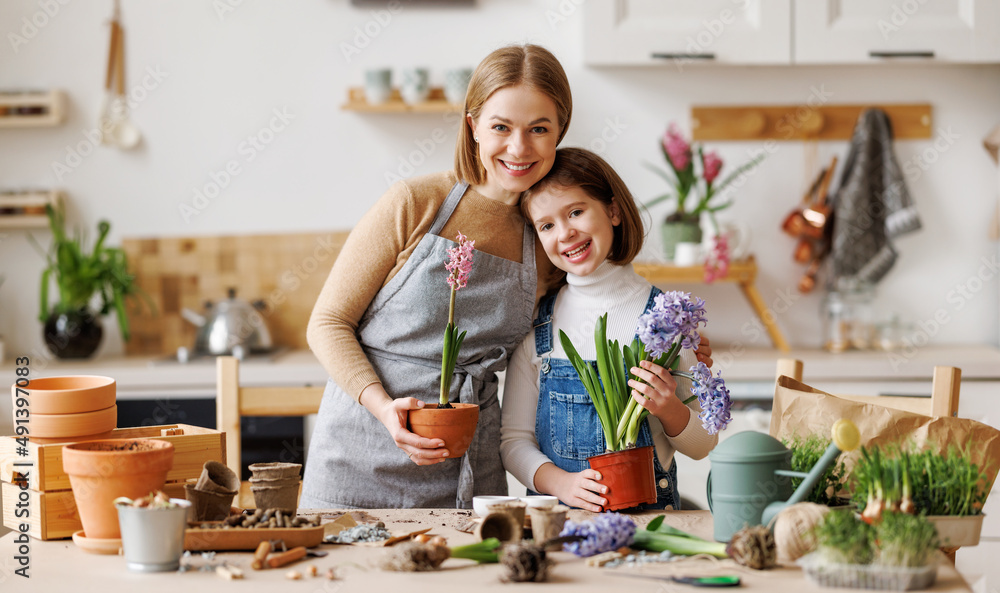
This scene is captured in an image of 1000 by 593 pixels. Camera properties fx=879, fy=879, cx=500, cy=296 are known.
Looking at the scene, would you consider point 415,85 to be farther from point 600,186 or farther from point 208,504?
point 208,504

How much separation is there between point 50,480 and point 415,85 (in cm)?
215

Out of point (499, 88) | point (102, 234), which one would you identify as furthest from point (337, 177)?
point (499, 88)

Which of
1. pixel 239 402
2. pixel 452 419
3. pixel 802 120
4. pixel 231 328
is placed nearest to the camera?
pixel 452 419

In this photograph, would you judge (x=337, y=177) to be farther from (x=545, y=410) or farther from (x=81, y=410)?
(x=81, y=410)

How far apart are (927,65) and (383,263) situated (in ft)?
8.11

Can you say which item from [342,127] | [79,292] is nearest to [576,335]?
[342,127]

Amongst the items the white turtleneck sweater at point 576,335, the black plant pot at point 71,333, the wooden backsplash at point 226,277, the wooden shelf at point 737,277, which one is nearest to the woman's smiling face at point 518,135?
the white turtleneck sweater at point 576,335

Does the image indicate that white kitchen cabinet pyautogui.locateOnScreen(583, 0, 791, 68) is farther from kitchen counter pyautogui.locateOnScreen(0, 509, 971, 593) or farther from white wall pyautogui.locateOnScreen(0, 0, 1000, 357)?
kitchen counter pyautogui.locateOnScreen(0, 509, 971, 593)

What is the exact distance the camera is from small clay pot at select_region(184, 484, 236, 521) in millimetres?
1156

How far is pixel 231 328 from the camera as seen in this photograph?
296 centimetres

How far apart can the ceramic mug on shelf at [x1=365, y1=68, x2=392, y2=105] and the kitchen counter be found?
7.19ft

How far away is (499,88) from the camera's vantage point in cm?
150

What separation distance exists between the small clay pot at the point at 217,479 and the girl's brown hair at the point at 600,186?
0.71 meters

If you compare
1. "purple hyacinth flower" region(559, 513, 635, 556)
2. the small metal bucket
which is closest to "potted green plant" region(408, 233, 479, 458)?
"purple hyacinth flower" region(559, 513, 635, 556)
